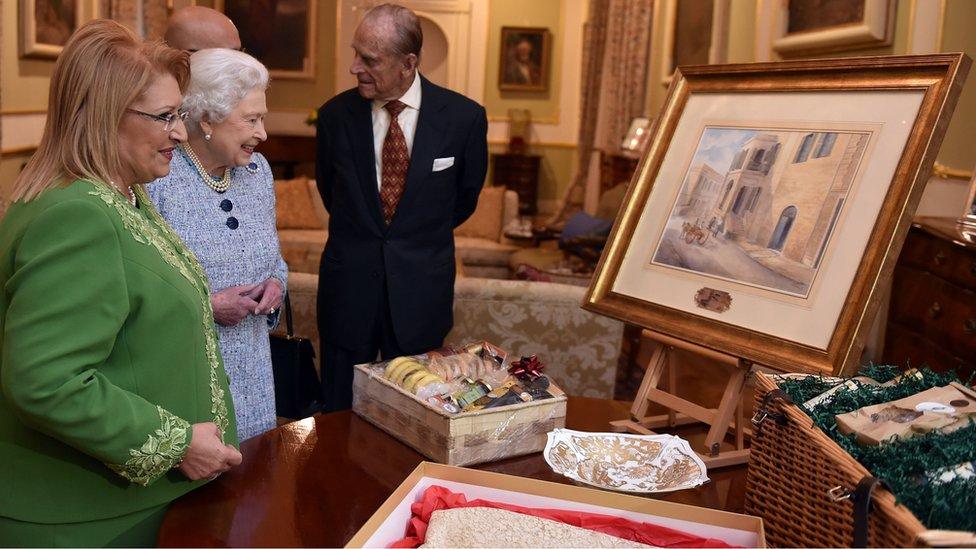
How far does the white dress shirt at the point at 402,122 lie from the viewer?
11.6ft

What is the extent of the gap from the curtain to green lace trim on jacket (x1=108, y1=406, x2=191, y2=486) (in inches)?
367

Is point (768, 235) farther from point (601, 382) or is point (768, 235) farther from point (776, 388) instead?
point (601, 382)

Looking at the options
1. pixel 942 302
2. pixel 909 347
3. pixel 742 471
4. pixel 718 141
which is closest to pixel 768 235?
pixel 718 141

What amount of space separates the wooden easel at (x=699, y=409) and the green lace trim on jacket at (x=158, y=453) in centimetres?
104

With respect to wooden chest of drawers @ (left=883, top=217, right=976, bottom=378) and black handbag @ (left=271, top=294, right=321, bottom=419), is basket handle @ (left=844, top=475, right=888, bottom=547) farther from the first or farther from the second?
wooden chest of drawers @ (left=883, top=217, right=976, bottom=378)

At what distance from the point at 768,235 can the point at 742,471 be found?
54 centimetres

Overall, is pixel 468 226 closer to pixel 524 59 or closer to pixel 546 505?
pixel 524 59

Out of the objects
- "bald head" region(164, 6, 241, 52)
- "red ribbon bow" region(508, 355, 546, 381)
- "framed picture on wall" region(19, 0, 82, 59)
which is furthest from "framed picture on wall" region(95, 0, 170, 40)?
"red ribbon bow" region(508, 355, 546, 381)

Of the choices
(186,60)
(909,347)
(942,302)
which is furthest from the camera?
(909,347)

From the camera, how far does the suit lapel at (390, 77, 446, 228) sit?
136 inches

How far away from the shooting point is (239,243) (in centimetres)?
244

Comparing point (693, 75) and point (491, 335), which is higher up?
point (693, 75)

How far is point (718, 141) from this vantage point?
2326 mm

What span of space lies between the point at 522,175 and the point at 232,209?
11815 millimetres
